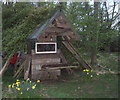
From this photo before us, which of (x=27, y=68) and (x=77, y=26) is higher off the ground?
(x=77, y=26)

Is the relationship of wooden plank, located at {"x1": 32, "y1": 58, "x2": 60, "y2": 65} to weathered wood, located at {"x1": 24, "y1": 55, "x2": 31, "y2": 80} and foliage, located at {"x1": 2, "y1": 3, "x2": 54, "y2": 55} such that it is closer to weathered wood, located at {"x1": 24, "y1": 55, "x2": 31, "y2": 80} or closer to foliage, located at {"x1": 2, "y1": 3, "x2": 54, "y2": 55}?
weathered wood, located at {"x1": 24, "y1": 55, "x2": 31, "y2": 80}

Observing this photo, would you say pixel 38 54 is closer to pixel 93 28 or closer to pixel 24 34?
pixel 24 34

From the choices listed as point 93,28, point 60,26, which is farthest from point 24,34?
point 93,28

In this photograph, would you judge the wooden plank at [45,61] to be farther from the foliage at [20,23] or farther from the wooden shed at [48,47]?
the foliage at [20,23]

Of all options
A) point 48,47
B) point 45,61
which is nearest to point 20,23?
point 48,47

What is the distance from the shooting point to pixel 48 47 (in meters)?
6.68

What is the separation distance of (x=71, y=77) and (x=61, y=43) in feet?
5.17

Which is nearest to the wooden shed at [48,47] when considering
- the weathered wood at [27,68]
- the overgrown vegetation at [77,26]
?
the weathered wood at [27,68]

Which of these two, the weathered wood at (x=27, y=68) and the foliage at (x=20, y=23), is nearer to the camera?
the weathered wood at (x=27, y=68)

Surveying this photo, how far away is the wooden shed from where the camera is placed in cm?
627

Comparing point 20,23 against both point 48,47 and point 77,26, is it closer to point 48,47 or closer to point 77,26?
point 48,47

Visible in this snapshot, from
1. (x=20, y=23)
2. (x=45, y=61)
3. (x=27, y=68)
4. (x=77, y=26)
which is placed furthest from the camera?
(x=77, y=26)

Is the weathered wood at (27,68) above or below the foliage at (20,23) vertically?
below

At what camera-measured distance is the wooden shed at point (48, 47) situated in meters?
6.27
